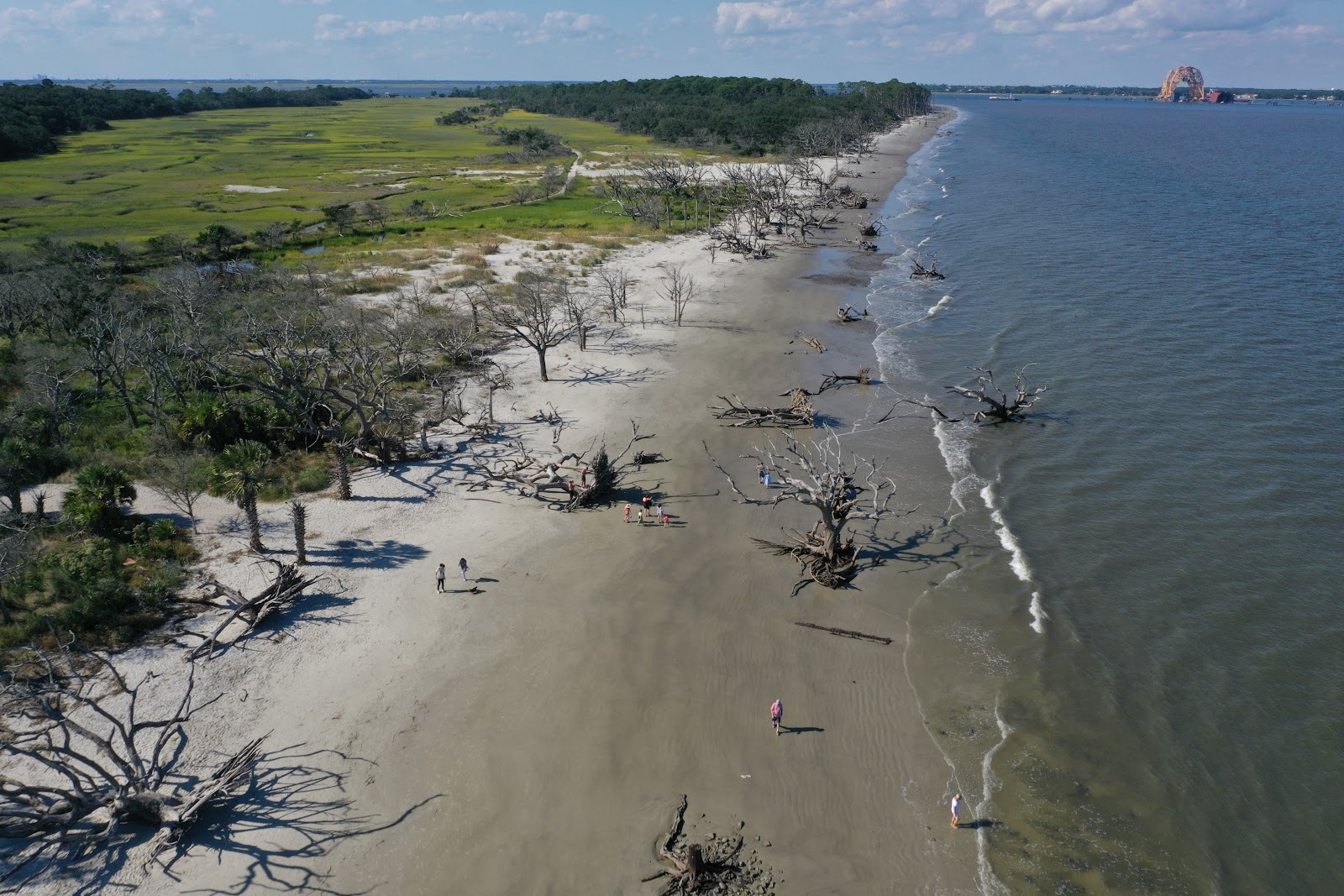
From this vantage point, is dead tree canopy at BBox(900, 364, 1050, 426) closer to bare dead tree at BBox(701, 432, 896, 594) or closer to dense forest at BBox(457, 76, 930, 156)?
bare dead tree at BBox(701, 432, 896, 594)

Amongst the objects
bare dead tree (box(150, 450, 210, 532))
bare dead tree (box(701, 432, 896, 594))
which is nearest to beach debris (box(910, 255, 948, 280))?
bare dead tree (box(701, 432, 896, 594))

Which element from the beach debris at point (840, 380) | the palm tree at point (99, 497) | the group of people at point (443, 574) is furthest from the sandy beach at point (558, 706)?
the beach debris at point (840, 380)

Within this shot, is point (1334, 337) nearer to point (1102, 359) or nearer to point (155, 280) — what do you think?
point (1102, 359)

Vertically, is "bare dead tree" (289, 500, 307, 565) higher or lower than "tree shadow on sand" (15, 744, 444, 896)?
higher

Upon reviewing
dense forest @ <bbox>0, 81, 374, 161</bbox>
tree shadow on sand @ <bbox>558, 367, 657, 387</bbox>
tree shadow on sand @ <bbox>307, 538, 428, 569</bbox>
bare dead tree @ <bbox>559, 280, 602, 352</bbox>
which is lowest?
tree shadow on sand @ <bbox>307, 538, 428, 569</bbox>

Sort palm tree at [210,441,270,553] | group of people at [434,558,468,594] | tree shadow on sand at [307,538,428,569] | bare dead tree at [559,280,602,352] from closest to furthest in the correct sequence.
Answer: group of people at [434,558,468,594] < palm tree at [210,441,270,553] < tree shadow on sand at [307,538,428,569] < bare dead tree at [559,280,602,352]

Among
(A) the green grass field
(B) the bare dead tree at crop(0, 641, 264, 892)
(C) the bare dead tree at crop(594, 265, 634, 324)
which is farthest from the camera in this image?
(A) the green grass field
